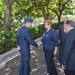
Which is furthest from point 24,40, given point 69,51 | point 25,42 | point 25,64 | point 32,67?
point 69,51

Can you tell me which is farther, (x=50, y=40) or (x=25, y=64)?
(x=25, y=64)

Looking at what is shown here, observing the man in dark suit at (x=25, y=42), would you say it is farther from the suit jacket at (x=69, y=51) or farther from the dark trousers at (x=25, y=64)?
the suit jacket at (x=69, y=51)

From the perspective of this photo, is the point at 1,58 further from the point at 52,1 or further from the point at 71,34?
the point at 52,1

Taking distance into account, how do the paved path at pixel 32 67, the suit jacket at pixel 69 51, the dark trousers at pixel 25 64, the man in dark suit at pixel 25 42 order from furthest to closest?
1. the paved path at pixel 32 67
2. the dark trousers at pixel 25 64
3. the man in dark suit at pixel 25 42
4. the suit jacket at pixel 69 51

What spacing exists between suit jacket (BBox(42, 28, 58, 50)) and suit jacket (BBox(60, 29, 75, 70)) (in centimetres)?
225

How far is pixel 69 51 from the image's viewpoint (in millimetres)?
5008

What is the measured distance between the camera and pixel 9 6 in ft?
52.6

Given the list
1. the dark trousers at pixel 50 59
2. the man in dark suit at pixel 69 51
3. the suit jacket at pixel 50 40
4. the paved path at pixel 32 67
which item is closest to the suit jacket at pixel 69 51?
the man in dark suit at pixel 69 51

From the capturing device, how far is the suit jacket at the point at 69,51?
16.4ft

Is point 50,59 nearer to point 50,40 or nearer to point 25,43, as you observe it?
point 50,40

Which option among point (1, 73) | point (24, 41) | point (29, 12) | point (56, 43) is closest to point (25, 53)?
point (24, 41)

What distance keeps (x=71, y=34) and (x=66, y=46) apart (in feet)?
0.85

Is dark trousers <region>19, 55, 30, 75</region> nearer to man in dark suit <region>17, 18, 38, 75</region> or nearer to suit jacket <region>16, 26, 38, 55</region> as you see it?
man in dark suit <region>17, 18, 38, 75</region>

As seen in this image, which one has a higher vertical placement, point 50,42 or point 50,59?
point 50,42
